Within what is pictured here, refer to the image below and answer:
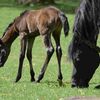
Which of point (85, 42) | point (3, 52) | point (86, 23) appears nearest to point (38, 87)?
point (85, 42)

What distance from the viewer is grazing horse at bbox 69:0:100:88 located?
934cm

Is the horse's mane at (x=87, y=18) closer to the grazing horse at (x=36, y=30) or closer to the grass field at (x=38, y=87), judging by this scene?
the grass field at (x=38, y=87)

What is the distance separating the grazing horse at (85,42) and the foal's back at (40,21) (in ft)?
6.94

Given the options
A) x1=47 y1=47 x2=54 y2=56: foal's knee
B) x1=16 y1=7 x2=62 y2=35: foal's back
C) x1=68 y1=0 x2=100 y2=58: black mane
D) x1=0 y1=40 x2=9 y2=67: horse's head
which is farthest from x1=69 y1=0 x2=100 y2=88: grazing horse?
x1=0 y1=40 x2=9 y2=67: horse's head

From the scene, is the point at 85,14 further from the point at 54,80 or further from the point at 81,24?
the point at 54,80

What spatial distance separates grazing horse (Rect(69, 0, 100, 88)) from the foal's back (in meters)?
2.12

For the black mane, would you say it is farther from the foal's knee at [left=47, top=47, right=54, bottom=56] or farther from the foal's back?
the foal's back

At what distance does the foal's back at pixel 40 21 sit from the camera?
1152cm

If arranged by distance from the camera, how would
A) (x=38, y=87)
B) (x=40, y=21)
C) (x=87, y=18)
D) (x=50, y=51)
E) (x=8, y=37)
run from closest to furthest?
(x=87, y=18) < (x=38, y=87) < (x=50, y=51) < (x=40, y=21) < (x=8, y=37)

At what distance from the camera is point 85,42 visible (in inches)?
372

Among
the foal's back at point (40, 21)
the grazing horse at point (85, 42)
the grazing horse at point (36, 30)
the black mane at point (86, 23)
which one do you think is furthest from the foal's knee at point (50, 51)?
the black mane at point (86, 23)

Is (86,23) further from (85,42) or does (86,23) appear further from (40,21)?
(40,21)

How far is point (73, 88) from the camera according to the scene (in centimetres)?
978

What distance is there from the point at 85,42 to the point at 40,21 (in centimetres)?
247
